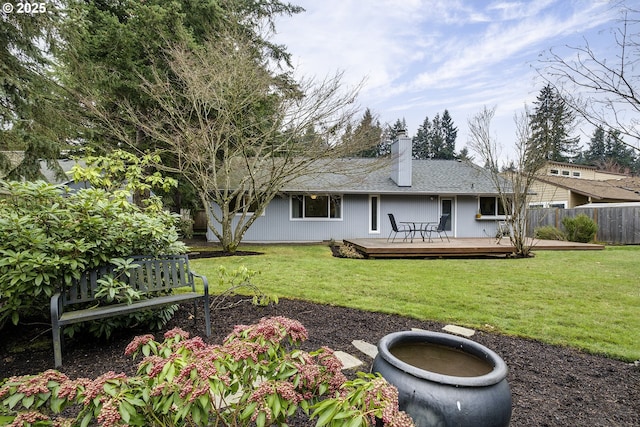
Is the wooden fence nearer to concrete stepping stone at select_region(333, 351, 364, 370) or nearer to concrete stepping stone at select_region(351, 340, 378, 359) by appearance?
concrete stepping stone at select_region(351, 340, 378, 359)

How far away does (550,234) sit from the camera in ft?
43.7

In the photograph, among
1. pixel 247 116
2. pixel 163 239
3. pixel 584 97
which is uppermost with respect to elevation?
pixel 247 116

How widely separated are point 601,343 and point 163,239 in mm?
4542

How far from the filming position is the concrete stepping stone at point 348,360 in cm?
251

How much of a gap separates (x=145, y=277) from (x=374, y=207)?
11.1 metres

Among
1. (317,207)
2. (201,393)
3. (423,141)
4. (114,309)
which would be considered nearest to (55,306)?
(114,309)

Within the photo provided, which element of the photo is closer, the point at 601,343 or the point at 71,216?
the point at 71,216

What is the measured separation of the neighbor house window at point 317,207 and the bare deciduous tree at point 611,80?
1035 centimetres

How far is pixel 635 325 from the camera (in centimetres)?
353

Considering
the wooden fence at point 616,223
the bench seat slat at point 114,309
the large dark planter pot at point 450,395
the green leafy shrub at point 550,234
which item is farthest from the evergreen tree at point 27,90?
the green leafy shrub at point 550,234

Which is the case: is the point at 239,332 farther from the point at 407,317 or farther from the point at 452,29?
the point at 452,29

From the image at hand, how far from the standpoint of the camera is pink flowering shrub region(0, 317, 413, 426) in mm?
1002

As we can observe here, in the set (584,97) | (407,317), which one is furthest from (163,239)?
(584,97)

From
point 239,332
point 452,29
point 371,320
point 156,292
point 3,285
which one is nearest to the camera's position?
point 239,332
